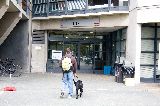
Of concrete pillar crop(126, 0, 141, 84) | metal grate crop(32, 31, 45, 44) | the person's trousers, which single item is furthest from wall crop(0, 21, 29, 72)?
the person's trousers

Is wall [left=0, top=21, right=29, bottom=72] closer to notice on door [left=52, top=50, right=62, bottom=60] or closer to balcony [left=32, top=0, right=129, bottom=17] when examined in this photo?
balcony [left=32, top=0, right=129, bottom=17]

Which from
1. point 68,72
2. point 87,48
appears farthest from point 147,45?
point 68,72

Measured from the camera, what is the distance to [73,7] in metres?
25.6

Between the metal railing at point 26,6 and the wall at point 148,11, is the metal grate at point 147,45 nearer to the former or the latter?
the wall at point 148,11

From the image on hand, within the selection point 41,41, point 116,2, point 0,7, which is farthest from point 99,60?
point 0,7

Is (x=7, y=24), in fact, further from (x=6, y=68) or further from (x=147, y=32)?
(x=147, y=32)

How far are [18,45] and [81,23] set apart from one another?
474 cm

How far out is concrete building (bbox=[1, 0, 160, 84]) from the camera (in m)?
21.1

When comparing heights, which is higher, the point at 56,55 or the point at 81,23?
the point at 81,23

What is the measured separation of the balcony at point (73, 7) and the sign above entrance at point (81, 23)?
0.68 meters

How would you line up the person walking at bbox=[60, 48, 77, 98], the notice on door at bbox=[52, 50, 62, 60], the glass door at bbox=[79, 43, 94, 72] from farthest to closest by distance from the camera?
the glass door at bbox=[79, 43, 94, 72], the notice on door at bbox=[52, 50, 62, 60], the person walking at bbox=[60, 48, 77, 98]

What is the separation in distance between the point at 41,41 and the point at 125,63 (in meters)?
9.16

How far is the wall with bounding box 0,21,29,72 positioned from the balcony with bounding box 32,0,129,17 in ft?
5.42

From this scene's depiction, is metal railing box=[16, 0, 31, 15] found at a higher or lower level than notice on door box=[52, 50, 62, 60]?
higher
